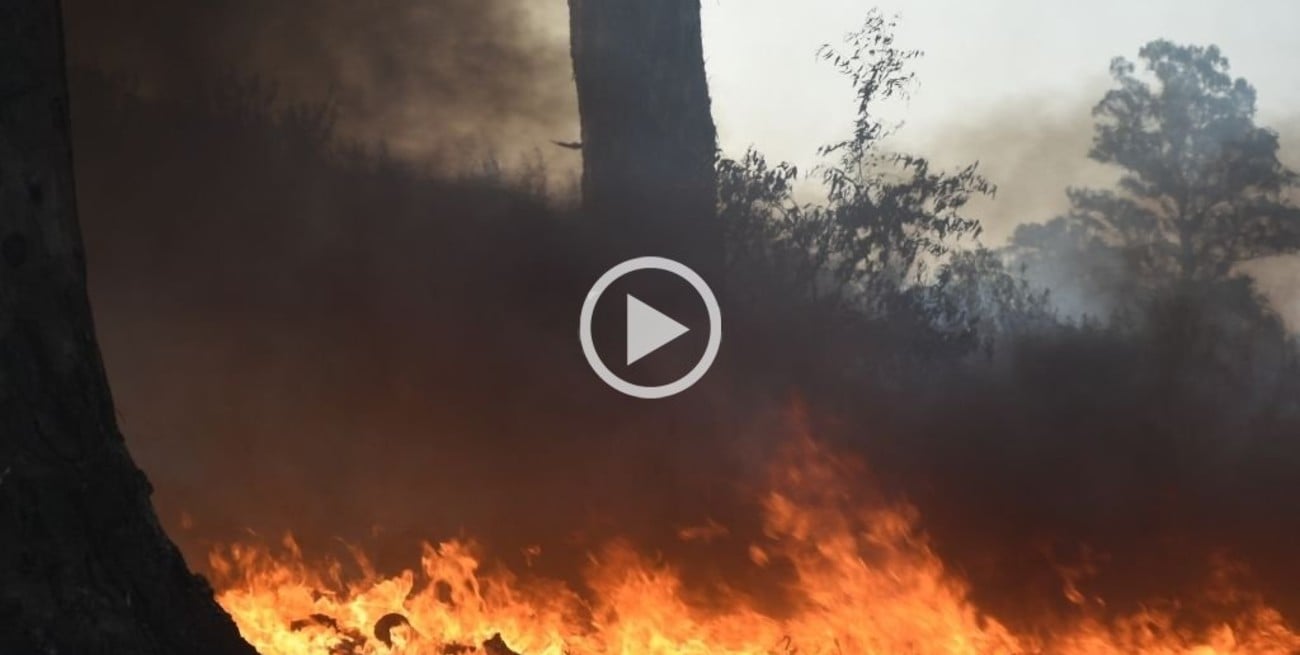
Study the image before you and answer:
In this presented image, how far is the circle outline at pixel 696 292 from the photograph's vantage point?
7676 mm

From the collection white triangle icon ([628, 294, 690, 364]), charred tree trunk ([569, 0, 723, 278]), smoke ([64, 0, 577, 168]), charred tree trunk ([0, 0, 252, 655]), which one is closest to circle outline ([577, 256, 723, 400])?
charred tree trunk ([569, 0, 723, 278])

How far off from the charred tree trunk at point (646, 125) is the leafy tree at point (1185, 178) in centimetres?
231

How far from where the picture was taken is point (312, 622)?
682 cm

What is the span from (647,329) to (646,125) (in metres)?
1.37

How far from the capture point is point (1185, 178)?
802cm

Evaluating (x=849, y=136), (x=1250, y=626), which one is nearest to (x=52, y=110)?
(x=849, y=136)

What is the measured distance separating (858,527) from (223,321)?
4.32m

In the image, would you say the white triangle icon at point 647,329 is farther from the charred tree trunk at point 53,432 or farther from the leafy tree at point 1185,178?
the charred tree trunk at point 53,432

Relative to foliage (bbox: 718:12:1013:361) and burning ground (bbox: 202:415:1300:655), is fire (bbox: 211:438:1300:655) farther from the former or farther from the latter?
foliage (bbox: 718:12:1013:361)

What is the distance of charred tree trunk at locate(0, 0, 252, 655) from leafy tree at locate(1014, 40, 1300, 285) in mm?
6051

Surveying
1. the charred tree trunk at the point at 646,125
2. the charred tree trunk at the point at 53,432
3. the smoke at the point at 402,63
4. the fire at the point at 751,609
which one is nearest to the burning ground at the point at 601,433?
the fire at the point at 751,609

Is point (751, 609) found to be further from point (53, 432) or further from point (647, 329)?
point (53, 432)

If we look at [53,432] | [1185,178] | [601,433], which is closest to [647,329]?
[601,433]

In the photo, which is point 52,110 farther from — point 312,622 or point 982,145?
point 982,145
